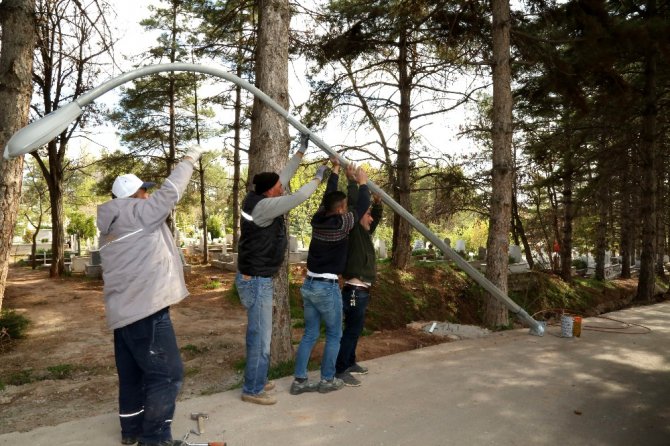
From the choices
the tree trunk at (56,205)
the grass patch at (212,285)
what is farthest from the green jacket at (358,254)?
the tree trunk at (56,205)

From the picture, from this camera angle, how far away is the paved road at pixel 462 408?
3605 millimetres

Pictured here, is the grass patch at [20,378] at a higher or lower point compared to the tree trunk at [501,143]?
lower

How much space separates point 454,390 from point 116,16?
21.6 ft

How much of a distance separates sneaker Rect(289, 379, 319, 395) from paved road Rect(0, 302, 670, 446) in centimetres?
7

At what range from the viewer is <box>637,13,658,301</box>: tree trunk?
13156mm

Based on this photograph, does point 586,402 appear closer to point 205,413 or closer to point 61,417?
point 205,413

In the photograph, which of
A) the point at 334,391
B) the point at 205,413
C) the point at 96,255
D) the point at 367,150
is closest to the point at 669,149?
the point at 367,150

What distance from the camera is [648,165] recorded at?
43.6ft

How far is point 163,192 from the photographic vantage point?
3322 millimetres

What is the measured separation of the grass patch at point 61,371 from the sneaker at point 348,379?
→ 4067mm

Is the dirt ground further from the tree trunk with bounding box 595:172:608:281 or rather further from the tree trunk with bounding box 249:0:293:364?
the tree trunk with bounding box 595:172:608:281

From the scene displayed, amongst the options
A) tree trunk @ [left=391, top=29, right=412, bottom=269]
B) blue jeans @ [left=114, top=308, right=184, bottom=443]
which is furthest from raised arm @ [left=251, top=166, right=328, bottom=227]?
tree trunk @ [left=391, top=29, right=412, bottom=269]

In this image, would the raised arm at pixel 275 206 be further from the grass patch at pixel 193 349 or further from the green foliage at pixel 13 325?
the green foliage at pixel 13 325

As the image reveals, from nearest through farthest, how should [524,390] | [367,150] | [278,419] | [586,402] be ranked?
[278,419] < [586,402] < [524,390] < [367,150]
